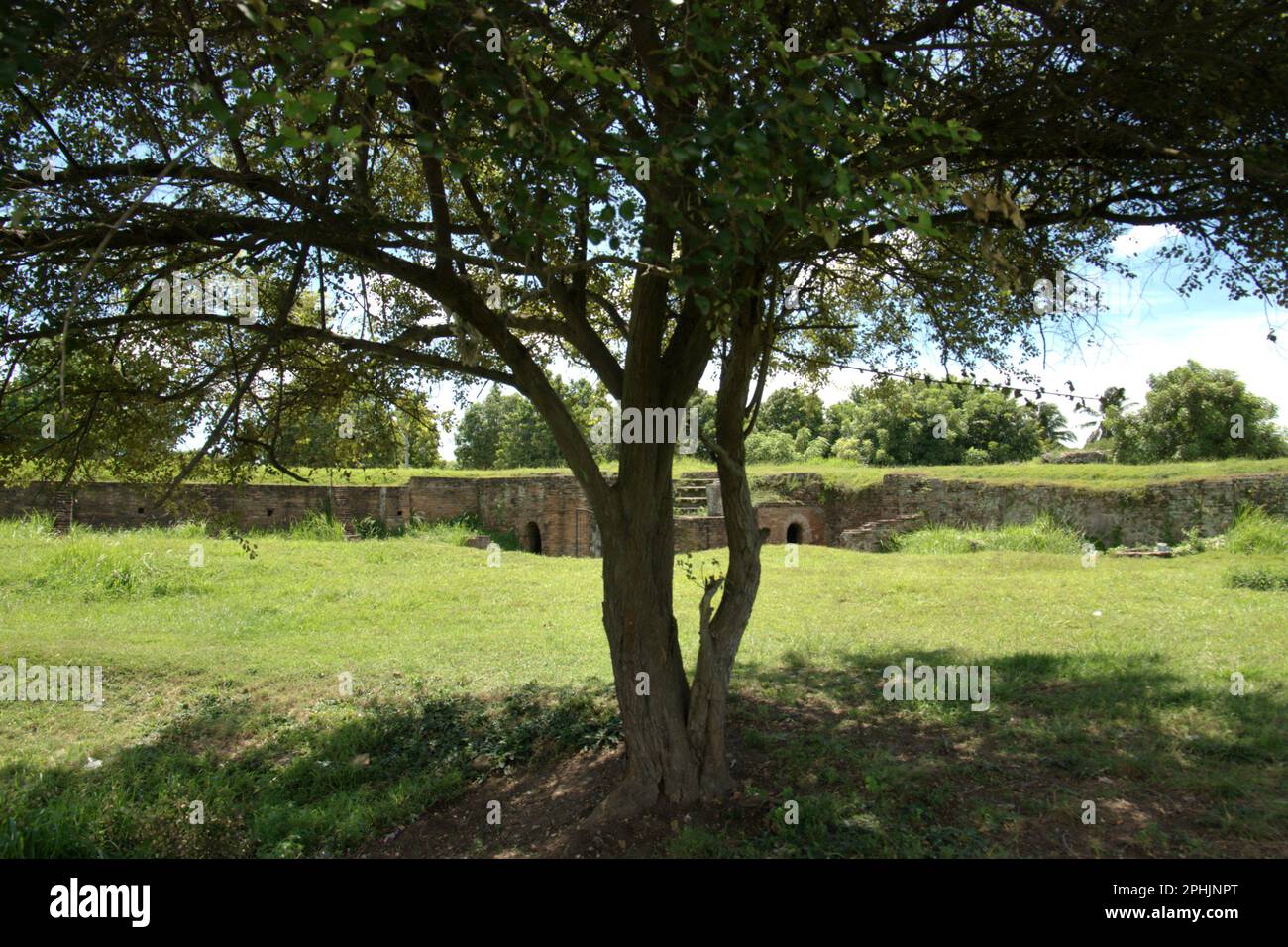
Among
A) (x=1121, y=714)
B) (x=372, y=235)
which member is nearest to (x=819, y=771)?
(x=1121, y=714)

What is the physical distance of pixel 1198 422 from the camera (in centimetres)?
2419

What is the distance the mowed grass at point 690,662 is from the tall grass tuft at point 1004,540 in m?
2.24

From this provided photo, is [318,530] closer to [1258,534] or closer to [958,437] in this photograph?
[1258,534]

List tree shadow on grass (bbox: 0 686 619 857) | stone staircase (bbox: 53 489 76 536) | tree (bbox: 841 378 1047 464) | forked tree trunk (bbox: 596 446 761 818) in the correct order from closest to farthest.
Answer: forked tree trunk (bbox: 596 446 761 818) < tree shadow on grass (bbox: 0 686 619 857) < stone staircase (bbox: 53 489 76 536) < tree (bbox: 841 378 1047 464)

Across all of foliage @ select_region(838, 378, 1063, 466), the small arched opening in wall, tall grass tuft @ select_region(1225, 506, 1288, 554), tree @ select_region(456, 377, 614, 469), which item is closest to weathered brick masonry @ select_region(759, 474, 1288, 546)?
the small arched opening in wall

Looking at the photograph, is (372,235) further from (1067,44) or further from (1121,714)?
(1121,714)

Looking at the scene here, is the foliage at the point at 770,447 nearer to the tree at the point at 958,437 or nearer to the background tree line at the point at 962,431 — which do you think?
the background tree line at the point at 962,431

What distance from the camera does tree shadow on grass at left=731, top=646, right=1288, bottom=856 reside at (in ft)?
13.5

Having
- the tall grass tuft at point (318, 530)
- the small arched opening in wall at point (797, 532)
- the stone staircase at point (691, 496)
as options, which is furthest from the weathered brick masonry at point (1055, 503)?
the tall grass tuft at point (318, 530)

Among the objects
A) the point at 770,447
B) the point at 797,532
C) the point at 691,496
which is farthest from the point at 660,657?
the point at 770,447

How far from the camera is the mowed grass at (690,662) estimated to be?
4.48 metres

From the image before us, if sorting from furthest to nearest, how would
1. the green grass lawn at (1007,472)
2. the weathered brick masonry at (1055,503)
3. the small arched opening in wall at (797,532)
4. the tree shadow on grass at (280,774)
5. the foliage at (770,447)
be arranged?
1. the foliage at (770,447)
2. the small arched opening in wall at (797,532)
3. the green grass lawn at (1007,472)
4. the weathered brick masonry at (1055,503)
5. the tree shadow on grass at (280,774)

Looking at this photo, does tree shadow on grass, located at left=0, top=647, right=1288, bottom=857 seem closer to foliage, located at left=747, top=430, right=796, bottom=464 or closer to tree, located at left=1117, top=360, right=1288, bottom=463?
tree, located at left=1117, top=360, right=1288, bottom=463

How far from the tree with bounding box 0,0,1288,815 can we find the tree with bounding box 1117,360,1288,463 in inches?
842
